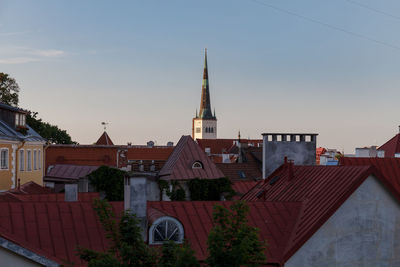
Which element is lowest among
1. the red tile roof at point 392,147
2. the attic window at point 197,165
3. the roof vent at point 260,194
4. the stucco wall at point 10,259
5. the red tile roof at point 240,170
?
the stucco wall at point 10,259

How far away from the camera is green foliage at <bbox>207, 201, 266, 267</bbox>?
40.2 ft

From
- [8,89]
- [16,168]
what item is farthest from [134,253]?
[8,89]

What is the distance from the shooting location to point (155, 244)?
1731 cm

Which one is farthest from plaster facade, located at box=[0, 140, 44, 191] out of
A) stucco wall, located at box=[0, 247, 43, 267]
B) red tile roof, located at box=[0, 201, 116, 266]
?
stucco wall, located at box=[0, 247, 43, 267]

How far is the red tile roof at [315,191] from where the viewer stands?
17.4 m

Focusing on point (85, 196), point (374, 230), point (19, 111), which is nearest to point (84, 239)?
point (374, 230)

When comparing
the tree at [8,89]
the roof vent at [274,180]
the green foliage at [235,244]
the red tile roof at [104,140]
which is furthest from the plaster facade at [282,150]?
the red tile roof at [104,140]

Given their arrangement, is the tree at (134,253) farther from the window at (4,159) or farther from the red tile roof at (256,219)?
the window at (4,159)

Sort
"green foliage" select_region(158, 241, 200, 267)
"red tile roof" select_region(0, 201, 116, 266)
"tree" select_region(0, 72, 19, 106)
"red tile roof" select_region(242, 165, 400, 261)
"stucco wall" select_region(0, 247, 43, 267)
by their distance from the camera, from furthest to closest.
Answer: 1. "tree" select_region(0, 72, 19, 106)
2. "red tile roof" select_region(242, 165, 400, 261)
3. "red tile roof" select_region(0, 201, 116, 266)
4. "stucco wall" select_region(0, 247, 43, 267)
5. "green foliage" select_region(158, 241, 200, 267)

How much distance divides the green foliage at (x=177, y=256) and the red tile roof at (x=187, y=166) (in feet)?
77.1

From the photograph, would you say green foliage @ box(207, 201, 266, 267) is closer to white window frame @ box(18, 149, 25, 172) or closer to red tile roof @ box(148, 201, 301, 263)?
red tile roof @ box(148, 201, 301, 263)

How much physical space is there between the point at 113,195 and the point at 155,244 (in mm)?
23136

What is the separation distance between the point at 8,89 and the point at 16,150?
3231cm

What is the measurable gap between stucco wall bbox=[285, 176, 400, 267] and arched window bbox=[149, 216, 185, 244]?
129 inches
